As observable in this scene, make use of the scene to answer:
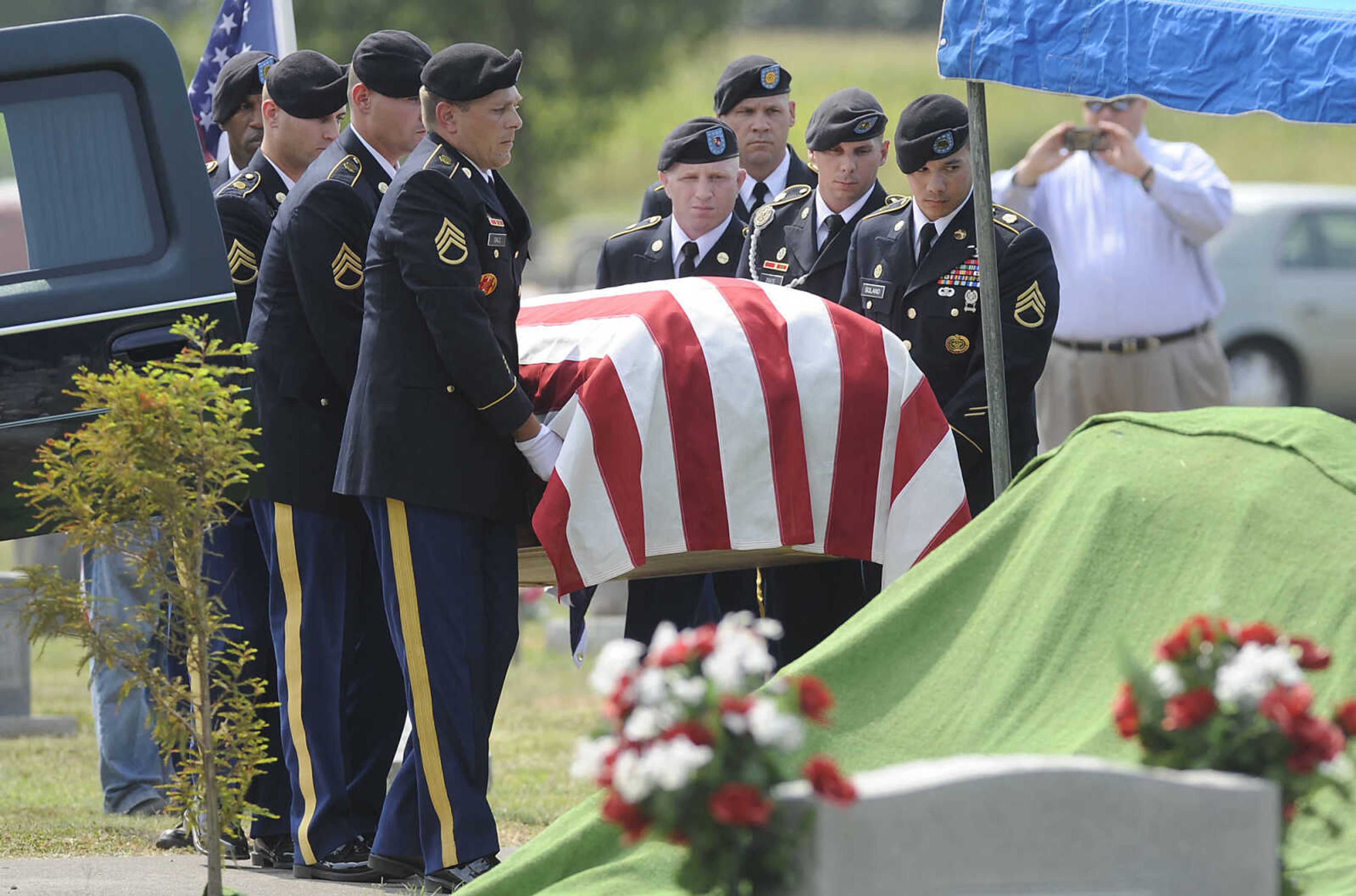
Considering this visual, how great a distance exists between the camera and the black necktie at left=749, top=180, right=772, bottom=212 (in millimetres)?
6785

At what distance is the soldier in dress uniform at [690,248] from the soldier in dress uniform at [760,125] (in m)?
0.29

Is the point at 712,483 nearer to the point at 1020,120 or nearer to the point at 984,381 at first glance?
the point at 984,381

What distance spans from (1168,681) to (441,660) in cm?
222

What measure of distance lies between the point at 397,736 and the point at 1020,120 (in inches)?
1130

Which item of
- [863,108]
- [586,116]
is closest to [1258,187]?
[586,116]

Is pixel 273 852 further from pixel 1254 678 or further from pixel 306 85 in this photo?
pixel 1254 678

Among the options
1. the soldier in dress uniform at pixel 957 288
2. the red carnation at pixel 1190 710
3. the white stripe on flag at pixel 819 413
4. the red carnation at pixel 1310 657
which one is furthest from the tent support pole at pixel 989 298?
the red carnation at pixel 1190 710

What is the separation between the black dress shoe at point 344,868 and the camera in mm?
5148

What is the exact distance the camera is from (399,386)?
4.89 meters

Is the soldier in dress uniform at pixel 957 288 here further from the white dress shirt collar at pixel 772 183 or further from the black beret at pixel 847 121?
the white dress shirt collar at pixel 772 183

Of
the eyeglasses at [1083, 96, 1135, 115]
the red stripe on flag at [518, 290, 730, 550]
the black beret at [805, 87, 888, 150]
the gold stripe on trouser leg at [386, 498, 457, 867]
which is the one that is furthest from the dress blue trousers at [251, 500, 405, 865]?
the eyeglasses at [1083, 96, 1135, 115]

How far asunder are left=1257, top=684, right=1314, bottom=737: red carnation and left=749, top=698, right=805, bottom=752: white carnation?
0.70m

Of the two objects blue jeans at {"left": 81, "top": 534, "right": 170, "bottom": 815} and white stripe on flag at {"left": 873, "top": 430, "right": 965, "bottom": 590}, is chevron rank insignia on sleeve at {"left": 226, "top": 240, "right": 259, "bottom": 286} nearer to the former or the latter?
blue jeans at {"left": 81, "top": 534, "right": 170, "bottom": 815}

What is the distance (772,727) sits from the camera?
9.16 feet
